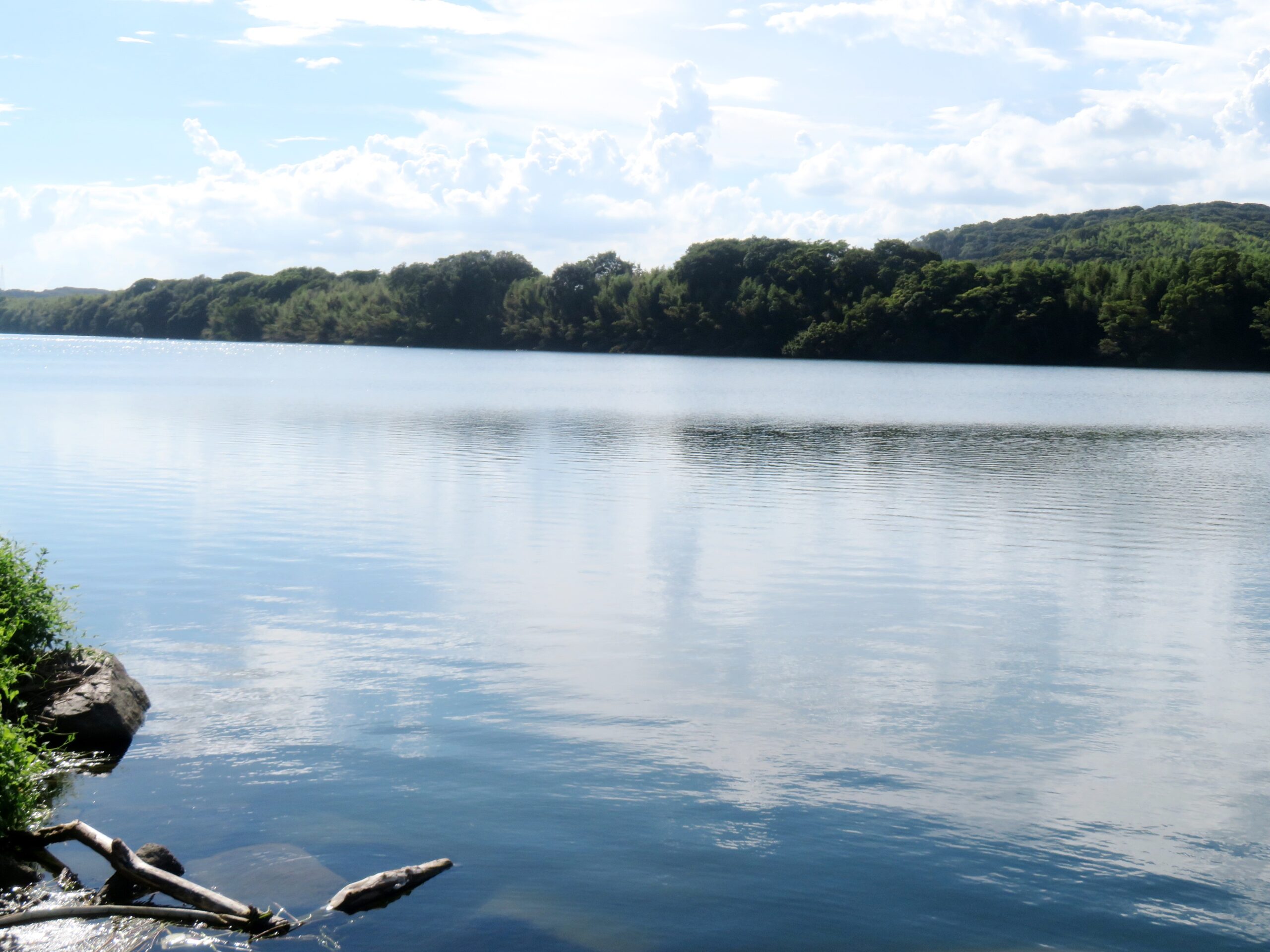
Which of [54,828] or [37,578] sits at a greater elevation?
[37,578]

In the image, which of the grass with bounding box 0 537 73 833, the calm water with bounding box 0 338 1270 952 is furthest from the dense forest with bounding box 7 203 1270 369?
the grass with bounding box 0 537 73 833

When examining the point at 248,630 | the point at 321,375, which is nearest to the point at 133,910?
the point at 248,630

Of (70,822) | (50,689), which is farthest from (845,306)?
(70,822)

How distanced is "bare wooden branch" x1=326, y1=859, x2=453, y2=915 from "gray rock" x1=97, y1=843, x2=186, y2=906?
3.63ft

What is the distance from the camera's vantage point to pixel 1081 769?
1045 cm

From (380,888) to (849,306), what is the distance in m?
147

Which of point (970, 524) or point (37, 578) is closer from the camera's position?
point (37, 578)

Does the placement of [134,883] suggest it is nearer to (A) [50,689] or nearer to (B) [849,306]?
(A) [50,689]

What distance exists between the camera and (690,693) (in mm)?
12500

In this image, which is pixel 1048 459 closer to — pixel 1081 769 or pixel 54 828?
pixel 1081 769

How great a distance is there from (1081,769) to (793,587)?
25.3ft

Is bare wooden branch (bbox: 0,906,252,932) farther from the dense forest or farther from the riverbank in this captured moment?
the dense forest

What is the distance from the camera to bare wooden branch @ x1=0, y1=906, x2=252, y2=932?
702 centimetres

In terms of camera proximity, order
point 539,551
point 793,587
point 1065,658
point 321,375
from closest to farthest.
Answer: point 1065,658, point 793,587, point 539,551, point 321,375
